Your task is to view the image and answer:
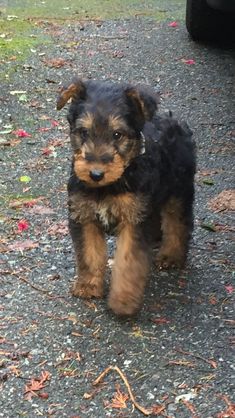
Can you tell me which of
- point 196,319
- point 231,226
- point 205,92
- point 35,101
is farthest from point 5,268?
point 205,92

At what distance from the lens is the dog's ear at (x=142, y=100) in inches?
175

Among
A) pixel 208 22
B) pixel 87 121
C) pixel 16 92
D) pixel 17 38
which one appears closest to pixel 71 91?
pixel 87 121

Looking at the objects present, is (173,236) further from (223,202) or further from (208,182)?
(208,182)

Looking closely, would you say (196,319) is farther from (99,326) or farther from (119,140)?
(119,140)

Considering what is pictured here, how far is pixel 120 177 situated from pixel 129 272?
1.92 feet

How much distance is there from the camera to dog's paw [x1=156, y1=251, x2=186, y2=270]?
208 inches

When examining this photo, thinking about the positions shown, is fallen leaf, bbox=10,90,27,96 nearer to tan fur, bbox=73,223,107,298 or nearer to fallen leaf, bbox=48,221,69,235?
fallen leaf, bbox=48,221,69,235

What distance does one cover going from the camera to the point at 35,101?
8.40m

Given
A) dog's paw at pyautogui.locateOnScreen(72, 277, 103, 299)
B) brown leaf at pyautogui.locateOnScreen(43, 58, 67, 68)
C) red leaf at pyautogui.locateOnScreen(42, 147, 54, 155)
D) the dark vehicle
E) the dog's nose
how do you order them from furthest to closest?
the dark vehicle < brown leaf at pyautogui.locateOnScreen(43, 58, 67, 68) < red leaf at pyautogui.locateOnScreen(42, 147, 54, 155) < dog's paw at pyautogui.locateOnScreen(72, 277, 103, 299) < the dog's nose

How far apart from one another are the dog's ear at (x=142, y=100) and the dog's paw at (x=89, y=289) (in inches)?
44.0

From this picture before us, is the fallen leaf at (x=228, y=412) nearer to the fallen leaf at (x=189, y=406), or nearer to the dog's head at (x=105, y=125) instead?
the fallen leaf at (x=189, y=406)

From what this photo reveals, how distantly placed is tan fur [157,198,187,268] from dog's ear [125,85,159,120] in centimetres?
85

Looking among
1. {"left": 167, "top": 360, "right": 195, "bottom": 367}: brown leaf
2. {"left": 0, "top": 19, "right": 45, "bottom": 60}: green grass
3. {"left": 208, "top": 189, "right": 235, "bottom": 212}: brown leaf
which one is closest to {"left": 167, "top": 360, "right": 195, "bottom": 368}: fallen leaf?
{"left": 167, "top": 360, "right": 195, "bottom": 367}: brown leaf

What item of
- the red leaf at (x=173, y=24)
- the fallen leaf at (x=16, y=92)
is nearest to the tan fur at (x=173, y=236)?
the fallen leaf at (x=16, y=92)
